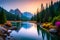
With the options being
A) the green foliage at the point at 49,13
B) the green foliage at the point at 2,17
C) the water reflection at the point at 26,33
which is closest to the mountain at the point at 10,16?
the green foliage at the point at 2,17

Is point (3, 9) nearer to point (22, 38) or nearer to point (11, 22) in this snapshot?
point (11, 22)

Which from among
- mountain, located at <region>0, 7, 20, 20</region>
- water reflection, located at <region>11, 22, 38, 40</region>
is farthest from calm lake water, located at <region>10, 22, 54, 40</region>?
mountain, located at <region>0, 7, 20, 20</region>

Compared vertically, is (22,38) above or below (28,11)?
below

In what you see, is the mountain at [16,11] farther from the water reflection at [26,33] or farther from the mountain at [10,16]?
the water reflection at [26,33]

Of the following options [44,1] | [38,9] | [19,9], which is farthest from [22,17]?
[44,1]

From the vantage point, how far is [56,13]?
2.73 meters

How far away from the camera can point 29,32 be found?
8.95 feet

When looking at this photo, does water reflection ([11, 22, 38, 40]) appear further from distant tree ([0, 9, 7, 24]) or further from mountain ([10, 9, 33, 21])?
distant tree ([0, 9, 7, 24])

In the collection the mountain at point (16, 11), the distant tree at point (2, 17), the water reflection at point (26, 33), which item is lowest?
the water reflection at point (26, 33)

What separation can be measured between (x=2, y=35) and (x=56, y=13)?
3.55 feet

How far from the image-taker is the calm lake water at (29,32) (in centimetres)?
271

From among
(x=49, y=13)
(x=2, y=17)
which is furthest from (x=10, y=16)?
(x=49, y=13)

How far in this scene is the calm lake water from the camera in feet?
8.89

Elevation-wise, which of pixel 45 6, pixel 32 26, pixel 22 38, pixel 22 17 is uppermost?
pixel 45 6
